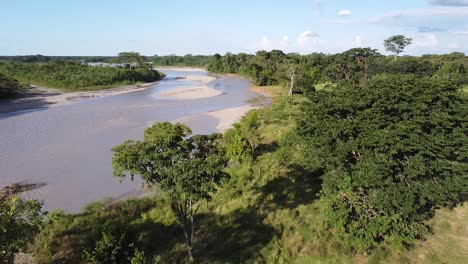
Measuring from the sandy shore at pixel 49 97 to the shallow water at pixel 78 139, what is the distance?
146 inches

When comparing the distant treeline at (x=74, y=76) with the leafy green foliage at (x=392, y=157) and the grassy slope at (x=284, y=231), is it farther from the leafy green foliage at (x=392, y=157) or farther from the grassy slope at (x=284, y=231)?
the leafy green foliage at (x=392, y=157)

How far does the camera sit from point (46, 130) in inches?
1634

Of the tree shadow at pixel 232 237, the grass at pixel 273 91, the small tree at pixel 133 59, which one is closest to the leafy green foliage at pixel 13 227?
the tree shadow at pixel 232 237

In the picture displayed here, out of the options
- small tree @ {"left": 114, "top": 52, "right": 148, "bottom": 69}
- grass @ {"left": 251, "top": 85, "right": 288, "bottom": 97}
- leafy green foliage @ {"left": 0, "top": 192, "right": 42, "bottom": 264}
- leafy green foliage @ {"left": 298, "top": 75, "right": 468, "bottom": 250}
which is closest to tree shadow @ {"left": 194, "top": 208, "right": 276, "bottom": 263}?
leafy green foliage @ {"left": 298, "top": 75, "right": 468, "bottom": 250}

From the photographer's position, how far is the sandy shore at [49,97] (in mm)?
55938

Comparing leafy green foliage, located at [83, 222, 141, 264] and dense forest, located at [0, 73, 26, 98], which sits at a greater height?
dense forest, located at [0, 73, 26, 98]

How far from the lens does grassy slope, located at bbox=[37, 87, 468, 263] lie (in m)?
16.2

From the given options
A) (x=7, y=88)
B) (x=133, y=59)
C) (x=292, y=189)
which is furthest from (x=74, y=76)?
(x=292, y=189)

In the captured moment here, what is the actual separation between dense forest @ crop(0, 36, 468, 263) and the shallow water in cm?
531

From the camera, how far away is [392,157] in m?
18.0

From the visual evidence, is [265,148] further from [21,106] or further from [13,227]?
[21,106]

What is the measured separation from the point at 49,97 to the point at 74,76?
20.9m

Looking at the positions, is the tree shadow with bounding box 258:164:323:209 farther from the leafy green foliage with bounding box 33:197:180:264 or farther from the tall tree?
the tall tree

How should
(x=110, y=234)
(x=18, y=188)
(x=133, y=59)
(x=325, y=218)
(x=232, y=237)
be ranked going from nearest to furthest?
(x=110, y=234) → (x=232, y=237) → (x=325, y=218) → (x=18, y=188) → (x=133, y=59)
